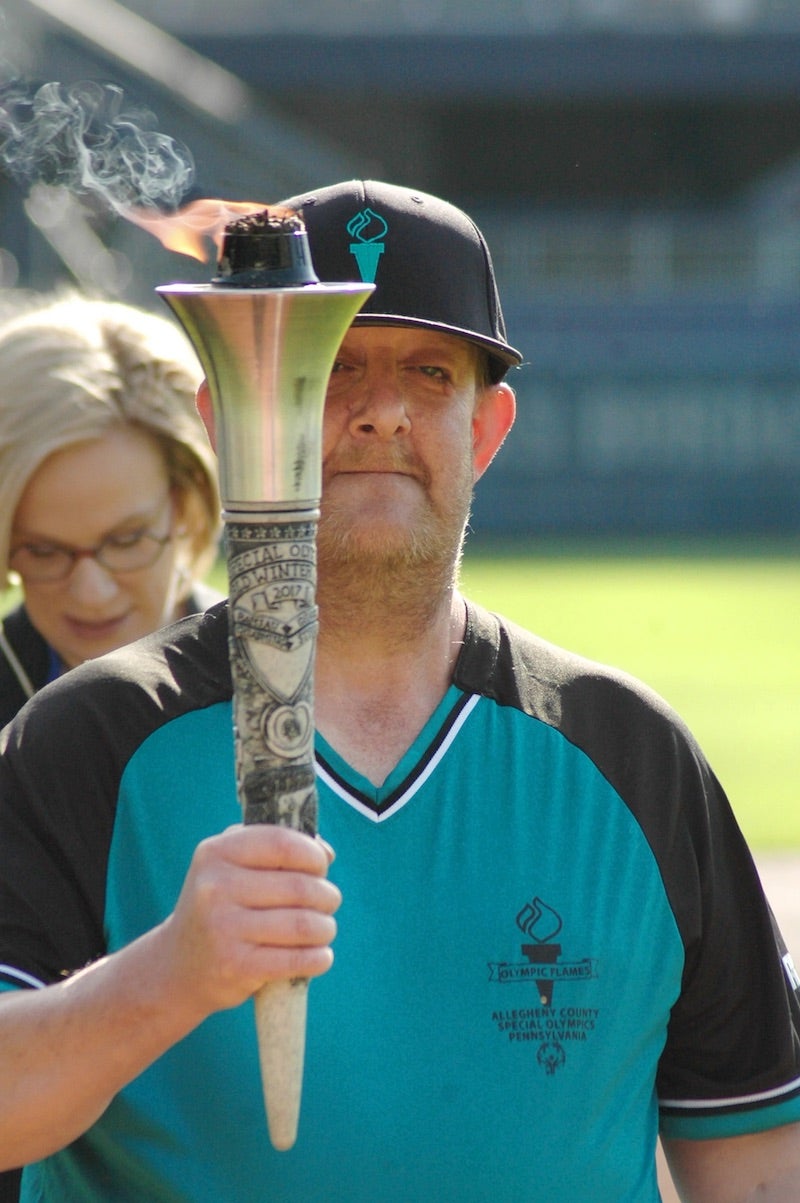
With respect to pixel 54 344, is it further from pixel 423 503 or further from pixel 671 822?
pixel 671 822

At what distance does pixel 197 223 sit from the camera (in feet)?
6.35

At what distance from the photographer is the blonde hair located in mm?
3537

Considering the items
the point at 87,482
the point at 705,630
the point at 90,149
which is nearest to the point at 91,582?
the point at 87,482

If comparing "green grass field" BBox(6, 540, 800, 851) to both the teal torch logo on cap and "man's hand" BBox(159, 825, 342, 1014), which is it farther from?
"man's hand" BBox(159, 825, 342, 1014)

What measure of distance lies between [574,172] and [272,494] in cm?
3439


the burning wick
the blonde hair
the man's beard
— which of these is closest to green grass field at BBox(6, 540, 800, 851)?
the blonde hair

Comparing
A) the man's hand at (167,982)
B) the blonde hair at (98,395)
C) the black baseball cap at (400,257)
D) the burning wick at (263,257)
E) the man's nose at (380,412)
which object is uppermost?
the blonde hair at (98,395)

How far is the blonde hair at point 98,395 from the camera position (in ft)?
11.6

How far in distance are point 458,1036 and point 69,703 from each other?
636 millimetres

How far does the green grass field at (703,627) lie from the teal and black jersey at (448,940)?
6832 millimetres

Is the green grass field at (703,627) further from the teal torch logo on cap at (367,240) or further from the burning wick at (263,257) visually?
the burning wick at (263,257)

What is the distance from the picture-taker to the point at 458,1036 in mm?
2131

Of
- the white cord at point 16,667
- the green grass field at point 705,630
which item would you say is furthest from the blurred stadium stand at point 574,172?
the white cord at point 16,667

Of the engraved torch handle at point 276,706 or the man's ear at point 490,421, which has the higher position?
the man's ear at point 490,421
